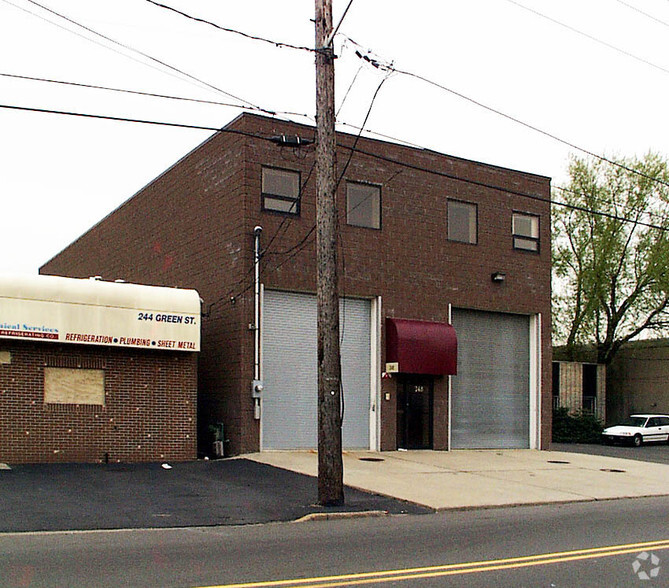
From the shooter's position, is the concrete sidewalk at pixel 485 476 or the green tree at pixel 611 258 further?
the green tree at pixel 611 258

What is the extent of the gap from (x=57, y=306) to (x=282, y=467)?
6.36 meters

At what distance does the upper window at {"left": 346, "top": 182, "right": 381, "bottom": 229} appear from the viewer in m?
24.9

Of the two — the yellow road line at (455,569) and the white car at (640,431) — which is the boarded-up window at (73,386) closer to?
the yellow road line at (455,569)

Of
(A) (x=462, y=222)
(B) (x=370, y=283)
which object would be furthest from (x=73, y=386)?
(A) (x=462, y=222)

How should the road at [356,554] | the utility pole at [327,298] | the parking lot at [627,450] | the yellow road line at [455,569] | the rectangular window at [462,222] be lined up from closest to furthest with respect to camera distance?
1. the yellow road line at [455,569]
2. the road at [356,554]
3. the utility pole at [327,298]
4. the rectangular window at [462,222]
5. the parking lot at [627,450]

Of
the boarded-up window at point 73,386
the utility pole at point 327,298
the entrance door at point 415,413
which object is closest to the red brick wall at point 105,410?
the boarded-up window at point 73,386

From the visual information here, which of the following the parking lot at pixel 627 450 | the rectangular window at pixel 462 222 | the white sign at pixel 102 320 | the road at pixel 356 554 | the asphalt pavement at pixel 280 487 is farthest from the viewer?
the parking lot at pixel 627 450

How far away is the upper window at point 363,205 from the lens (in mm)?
24906

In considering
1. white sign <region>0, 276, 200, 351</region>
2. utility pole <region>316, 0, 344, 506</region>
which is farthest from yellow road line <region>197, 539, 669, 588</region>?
white sign <region>0, 276, 200, 351</region>

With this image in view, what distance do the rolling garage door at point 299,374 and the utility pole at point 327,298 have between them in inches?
325

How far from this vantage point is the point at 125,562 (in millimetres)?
Answer: 9367

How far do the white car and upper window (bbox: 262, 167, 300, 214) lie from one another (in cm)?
2205

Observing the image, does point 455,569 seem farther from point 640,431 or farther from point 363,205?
point 640,431

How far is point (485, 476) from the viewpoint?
67.5 feet
